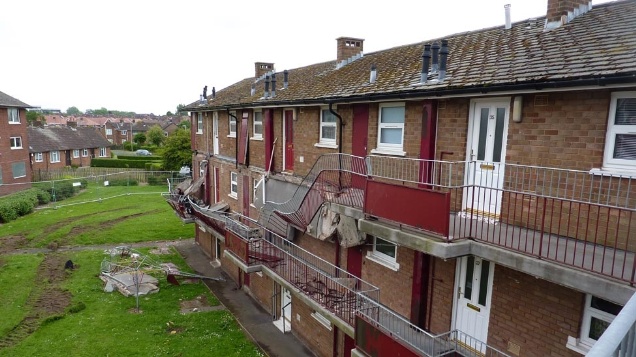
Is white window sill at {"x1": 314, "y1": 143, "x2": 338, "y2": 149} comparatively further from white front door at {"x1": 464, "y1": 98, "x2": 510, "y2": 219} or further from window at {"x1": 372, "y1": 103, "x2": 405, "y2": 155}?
white front door at {"x1": 464, "y1": 98, "x2": 510, "y2": 219}

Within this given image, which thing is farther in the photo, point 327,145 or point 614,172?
point 327,145

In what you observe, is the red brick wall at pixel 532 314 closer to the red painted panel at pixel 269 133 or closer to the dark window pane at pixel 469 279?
the dark window pane at pixel 469 279

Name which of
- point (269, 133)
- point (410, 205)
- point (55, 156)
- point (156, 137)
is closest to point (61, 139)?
point (55, 156)

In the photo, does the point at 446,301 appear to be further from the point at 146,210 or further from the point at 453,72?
the point at 146,210

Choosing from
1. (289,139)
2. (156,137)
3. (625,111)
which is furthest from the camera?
(156,137)

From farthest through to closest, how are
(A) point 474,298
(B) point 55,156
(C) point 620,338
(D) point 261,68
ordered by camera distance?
(B) point 55,156
(D) point 261,68
(A) point 474,298
(C) point 620,338

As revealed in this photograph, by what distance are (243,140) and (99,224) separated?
58.4 ft

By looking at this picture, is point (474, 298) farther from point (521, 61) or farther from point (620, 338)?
point (620, 338)

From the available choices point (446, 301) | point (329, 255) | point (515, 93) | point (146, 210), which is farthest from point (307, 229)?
point (146, 210)

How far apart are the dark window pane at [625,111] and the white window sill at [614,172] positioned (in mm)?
608

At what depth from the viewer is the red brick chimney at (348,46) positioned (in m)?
14.2

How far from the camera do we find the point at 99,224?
2795 cm

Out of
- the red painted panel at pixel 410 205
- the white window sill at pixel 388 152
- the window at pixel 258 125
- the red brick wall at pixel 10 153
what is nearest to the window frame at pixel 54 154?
the red brick wall at pixel 10 153

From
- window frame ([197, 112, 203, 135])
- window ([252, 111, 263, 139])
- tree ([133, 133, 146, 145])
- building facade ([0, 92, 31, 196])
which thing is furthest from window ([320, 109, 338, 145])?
tree ([133, 133, 146, 145])
